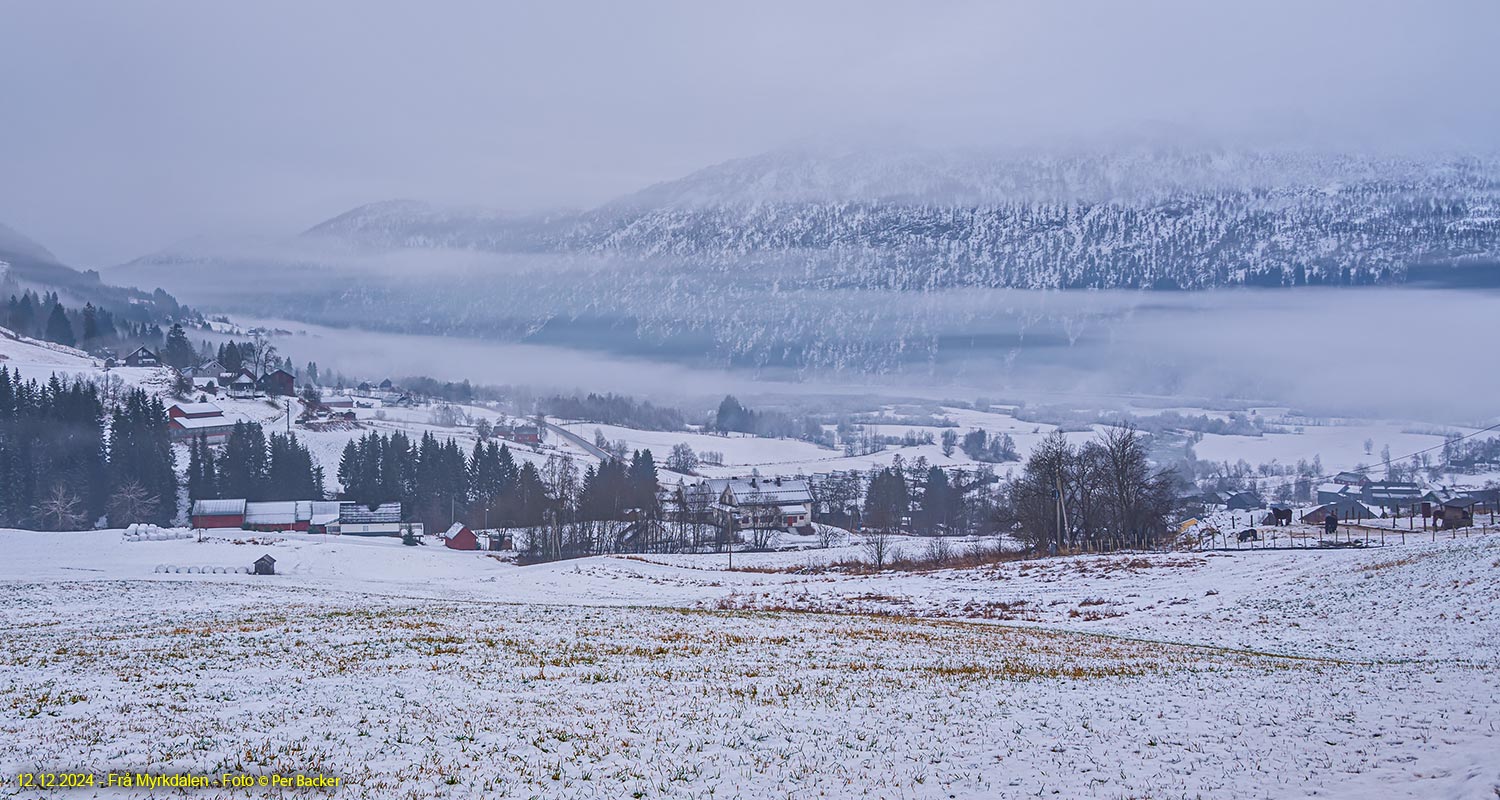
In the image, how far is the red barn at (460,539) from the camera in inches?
4584

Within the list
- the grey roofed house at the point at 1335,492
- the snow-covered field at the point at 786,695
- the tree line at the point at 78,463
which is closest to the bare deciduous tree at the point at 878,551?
the snow-covered field at the point at 786,695

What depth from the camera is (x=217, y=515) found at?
128125mm

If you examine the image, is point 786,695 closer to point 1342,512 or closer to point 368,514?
point 368,514

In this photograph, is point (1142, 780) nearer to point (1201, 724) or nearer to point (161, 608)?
point (1201, 724)

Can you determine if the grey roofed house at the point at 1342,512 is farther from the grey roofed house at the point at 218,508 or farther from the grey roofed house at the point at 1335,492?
the grey roofed house at the point at 218,508

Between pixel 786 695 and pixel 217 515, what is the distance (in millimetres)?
132407

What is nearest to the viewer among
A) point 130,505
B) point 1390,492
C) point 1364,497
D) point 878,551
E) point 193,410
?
point 878,551

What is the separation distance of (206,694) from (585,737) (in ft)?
26.2

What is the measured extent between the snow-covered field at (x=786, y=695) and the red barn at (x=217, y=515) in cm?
9654

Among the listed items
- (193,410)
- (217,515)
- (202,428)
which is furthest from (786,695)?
(193,410)

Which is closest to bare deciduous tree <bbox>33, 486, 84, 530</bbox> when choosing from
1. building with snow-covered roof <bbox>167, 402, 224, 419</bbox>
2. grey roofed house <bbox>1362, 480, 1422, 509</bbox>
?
building with snow-covered roof <bbox>167, 402, 224, 419</bbox>

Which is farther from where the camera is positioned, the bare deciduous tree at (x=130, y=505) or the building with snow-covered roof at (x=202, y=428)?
the building with snow-covered roof at (x=202, y=428)

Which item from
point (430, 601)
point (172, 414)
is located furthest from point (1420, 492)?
point (172, 414)

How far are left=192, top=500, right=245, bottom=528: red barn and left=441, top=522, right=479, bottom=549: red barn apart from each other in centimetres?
3273
